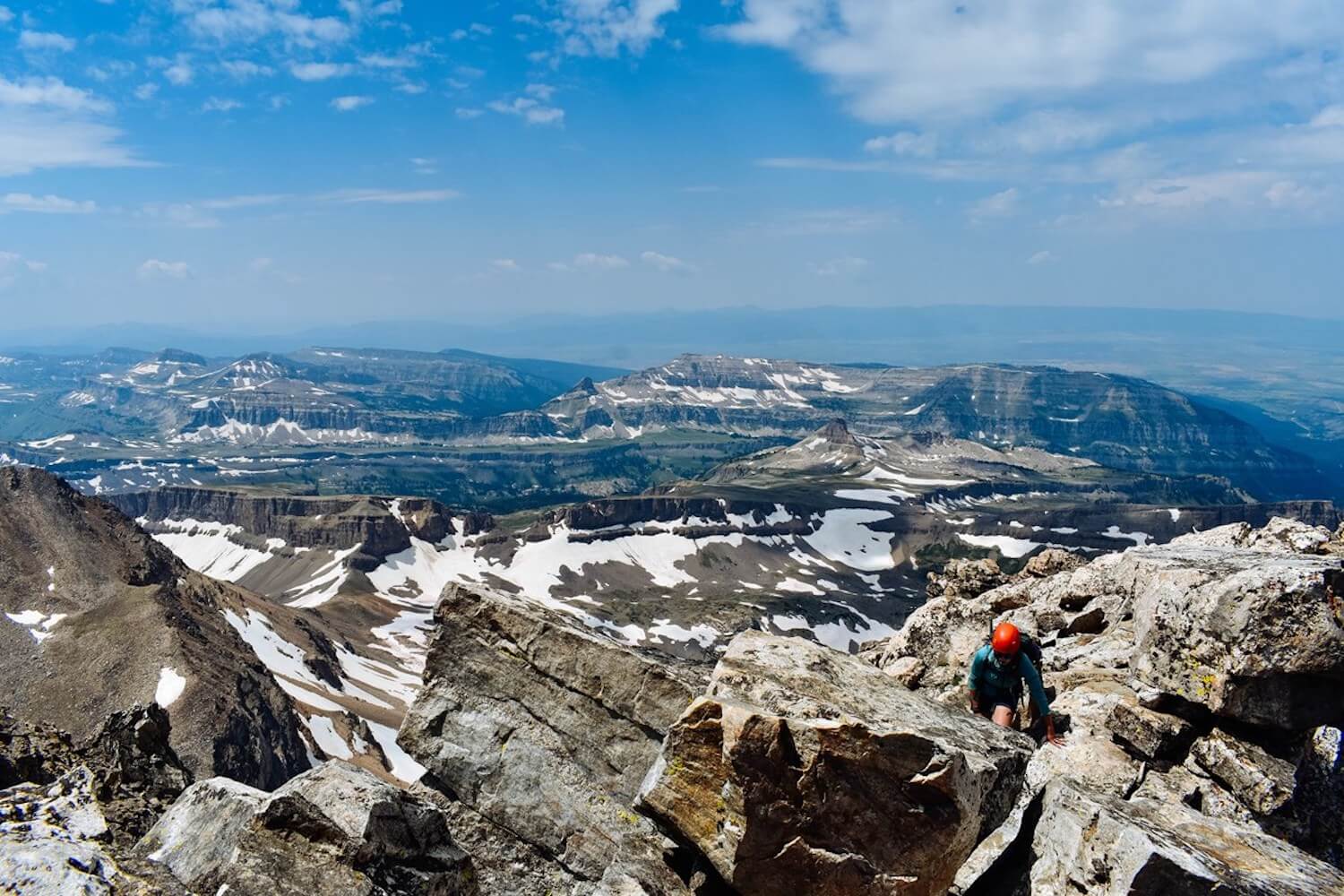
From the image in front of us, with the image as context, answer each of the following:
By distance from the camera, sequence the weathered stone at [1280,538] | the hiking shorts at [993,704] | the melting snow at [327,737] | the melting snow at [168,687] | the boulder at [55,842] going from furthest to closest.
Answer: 1. the melting snow at [327,737]
2. the melting snow at [168,687]
3. the weathered stone at [1280,538]
4. the hiking shorts at [993,704]
5. the boulder at [55,842]

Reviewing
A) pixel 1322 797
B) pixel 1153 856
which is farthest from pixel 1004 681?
pixel 1153 856

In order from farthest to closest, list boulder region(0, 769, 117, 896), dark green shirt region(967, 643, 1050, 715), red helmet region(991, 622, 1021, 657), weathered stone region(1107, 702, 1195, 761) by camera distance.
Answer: dark green shirt region(967, 643, 1050, 715) → red helmet region(991, 622, 1021, 657) → weathered stone region(1107, 702, 1195, 761) → boulder region(0, 769, 117, 896)

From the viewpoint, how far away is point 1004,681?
584 inches

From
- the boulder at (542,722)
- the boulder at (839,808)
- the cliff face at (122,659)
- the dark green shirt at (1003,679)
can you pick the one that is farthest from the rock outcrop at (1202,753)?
the cliff face at (122,659)

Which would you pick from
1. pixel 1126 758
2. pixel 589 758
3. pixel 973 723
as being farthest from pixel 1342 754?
pixel 589 758

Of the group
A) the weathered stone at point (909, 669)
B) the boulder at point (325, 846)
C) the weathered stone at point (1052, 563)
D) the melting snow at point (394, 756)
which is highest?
the boulder at point (325, 846)

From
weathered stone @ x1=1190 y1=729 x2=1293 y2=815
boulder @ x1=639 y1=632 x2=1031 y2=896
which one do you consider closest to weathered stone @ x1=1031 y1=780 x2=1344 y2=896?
boulder @ x1=639 y1=632 x2=1031 y2=896

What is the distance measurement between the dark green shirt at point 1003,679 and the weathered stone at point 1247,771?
234 centimetres

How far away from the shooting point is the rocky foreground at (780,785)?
1065 cm

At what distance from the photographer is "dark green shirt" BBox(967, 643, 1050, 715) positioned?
1452cm

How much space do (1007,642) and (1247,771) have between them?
3672 mm

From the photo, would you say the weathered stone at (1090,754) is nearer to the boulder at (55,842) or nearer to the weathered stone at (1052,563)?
the boulder at (55,842)

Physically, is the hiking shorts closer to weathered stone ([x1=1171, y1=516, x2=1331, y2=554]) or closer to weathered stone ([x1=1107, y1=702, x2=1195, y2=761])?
weathered stone ([x1=1107, y1=702, x2=1195, y2=761])

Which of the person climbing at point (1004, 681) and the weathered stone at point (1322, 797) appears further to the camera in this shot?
the person climbing at point (1004, 681)
